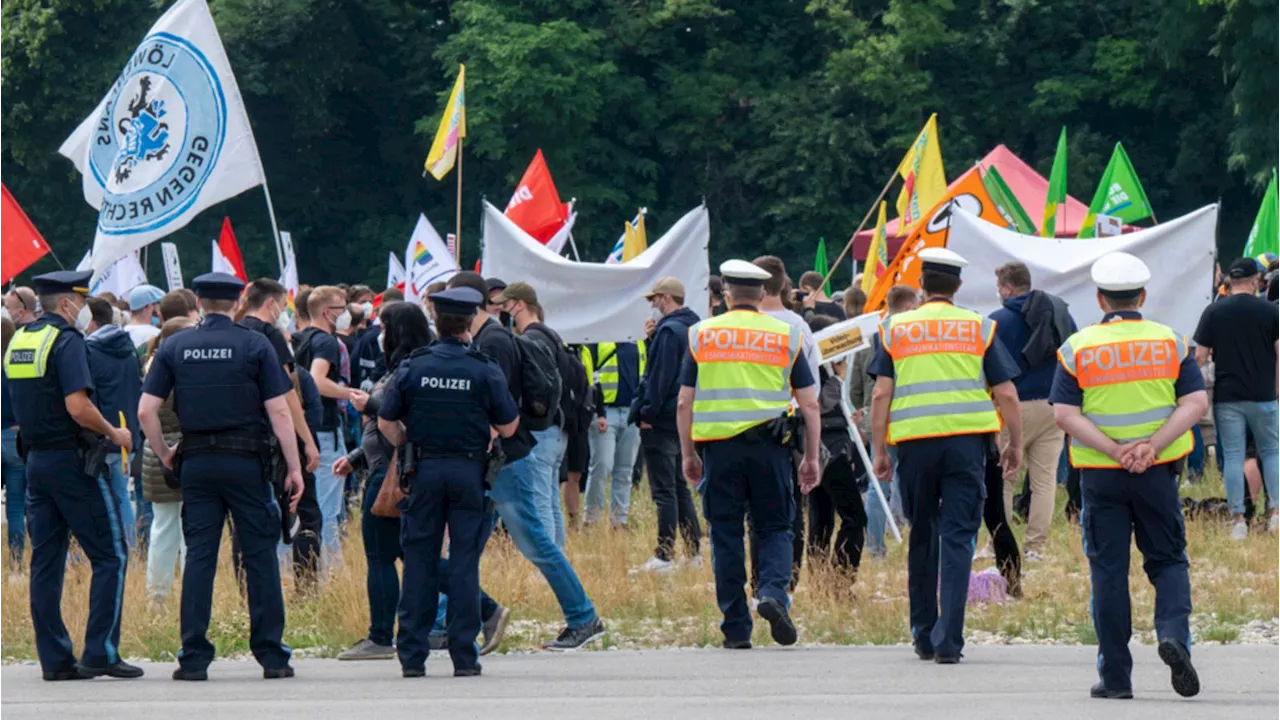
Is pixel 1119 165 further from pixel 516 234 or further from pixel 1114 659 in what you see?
pixel 1114 659

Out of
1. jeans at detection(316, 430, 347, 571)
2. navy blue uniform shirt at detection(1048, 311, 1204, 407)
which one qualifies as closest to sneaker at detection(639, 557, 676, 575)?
jeans at detection(316, 430, 347, 571)

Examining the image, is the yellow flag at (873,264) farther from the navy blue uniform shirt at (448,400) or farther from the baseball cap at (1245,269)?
the navy blue uniform shirt at (448,400)

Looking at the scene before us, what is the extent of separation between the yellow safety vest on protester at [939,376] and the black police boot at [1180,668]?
171cm

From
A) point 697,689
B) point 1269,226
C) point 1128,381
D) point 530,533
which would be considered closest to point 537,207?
point 1269,226

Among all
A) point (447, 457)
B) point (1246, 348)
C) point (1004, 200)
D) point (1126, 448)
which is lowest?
point (1126, 448)

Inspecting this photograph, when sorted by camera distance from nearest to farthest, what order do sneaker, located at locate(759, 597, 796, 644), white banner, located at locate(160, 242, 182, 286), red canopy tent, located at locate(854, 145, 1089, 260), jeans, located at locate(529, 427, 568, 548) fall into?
sneaker, located at locate(759, 597, 796, 644) < jeans, located at locate(529, 427, 568, 548) < white banner, located at locate(160, 242, 182, 286) < red canopy tent, located at locate(854, 145, 1089, 260)

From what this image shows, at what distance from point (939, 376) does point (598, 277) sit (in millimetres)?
5436

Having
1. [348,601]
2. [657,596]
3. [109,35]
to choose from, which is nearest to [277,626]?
[348,601]

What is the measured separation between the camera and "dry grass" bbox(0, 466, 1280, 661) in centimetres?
1109

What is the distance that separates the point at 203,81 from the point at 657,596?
531 centimetres

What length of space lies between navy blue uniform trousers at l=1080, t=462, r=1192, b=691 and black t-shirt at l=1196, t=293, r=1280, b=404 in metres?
5.96

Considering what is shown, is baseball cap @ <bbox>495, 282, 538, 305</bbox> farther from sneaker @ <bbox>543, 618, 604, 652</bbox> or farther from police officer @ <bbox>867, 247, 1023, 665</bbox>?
police officer @ <bbox>867, 247, 1023, 665</bbox>

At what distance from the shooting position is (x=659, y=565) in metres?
13.9

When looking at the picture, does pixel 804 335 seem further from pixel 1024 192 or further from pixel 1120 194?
pixel 1024 192
